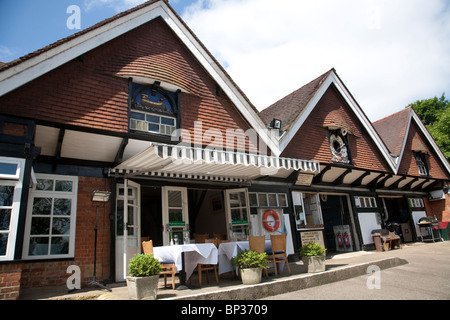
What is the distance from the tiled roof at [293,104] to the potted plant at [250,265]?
5568mm

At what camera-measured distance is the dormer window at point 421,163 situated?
55.7 feet

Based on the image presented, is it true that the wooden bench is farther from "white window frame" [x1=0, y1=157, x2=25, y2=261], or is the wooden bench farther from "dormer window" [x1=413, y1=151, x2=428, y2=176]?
"white window frame" [x1=0, y1=157, x2=25, y2=261]

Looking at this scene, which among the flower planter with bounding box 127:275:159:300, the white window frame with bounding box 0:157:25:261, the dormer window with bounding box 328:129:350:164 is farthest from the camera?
the dormer window with bounding box 328:129:350:164

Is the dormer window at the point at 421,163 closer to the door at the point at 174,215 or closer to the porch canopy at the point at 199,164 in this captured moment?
the porch canopy at the point at 199,164

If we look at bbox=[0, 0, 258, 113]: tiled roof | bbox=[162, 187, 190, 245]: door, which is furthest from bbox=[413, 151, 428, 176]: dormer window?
bbox=[162, 187, 190, 245]: door

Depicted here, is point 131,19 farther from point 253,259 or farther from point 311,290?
point 311,290

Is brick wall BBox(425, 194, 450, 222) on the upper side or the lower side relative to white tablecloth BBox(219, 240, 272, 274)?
upper

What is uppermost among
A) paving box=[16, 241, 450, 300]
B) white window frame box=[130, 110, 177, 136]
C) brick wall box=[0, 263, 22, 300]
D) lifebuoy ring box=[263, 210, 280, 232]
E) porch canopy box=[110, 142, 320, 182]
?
white window frame box=[130, 110, 177, 136]

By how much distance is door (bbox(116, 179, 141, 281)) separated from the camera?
7.52 metres

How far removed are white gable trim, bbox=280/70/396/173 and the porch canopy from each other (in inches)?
66.2

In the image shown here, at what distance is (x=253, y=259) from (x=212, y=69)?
6.34 meters

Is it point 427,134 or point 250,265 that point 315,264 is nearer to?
point 250,265

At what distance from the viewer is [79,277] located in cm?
699

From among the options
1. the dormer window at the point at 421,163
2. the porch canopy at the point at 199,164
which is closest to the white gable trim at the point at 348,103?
the porch canopy at the point at 199,164
